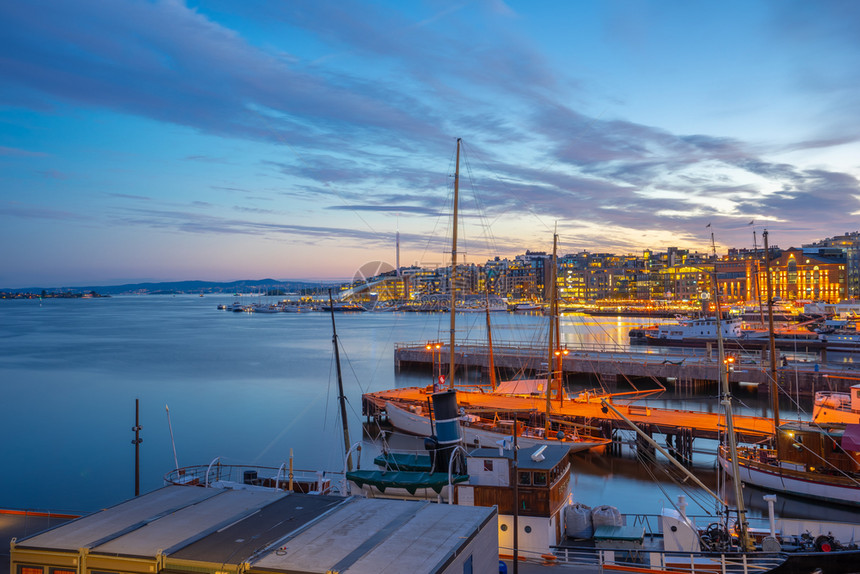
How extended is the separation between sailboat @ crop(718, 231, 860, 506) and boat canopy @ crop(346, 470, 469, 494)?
9138 millimetres

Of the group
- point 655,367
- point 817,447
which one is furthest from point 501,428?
point 655,367

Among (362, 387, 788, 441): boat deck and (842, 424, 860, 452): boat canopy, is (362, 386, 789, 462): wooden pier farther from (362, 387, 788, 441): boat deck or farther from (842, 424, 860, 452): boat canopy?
(842, 424, 860, 452): boat canopy

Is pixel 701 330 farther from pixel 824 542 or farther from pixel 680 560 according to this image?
pixel 680 560

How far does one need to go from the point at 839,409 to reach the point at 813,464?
6.80 m

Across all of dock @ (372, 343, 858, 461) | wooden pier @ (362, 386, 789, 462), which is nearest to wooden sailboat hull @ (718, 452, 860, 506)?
wooden pier @ (362, 386, 789, 462)

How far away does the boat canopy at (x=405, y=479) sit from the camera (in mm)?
12860

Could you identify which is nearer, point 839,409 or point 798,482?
point 798,482

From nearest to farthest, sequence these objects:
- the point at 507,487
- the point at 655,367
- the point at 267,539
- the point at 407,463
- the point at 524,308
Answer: the point at 267,539 < the point at 507,487 < the point at 407,463 < the point at 655,367 < the point at 524,308

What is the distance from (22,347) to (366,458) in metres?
71.1

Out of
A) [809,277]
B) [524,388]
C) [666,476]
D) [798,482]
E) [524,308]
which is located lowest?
[666,476]

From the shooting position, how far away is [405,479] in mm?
13391

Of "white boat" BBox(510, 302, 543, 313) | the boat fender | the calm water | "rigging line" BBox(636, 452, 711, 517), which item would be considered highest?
the boat fender

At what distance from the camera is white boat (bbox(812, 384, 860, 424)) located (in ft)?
76.6

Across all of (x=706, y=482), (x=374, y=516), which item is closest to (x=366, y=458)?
(x=706, y=482)
